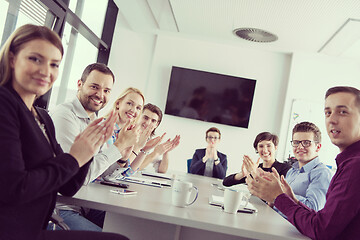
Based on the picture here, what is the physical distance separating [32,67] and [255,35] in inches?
168

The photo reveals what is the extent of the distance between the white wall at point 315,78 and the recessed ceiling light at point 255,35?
0.84 metres

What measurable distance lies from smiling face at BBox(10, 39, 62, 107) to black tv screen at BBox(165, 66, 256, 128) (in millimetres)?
4471

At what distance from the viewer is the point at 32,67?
40.7 inches

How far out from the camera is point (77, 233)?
3.83ft

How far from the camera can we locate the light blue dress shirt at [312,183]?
197 cm

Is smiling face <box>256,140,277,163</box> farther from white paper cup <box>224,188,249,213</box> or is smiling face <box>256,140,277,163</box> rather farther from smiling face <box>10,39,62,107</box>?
smiling face <box>10,39,62,107</box>

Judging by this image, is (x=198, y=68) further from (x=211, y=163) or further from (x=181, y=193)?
(x=181, y=193)

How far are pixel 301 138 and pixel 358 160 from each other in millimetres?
1299

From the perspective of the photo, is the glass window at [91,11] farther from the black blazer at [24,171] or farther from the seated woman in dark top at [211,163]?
the black blazer at [24,171]

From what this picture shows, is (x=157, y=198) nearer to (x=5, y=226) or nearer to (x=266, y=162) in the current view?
(x=5, y=226)

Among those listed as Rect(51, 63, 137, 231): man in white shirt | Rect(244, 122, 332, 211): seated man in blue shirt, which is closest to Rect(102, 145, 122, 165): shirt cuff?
Rect(51, 63, 137, 231): man in white shirt

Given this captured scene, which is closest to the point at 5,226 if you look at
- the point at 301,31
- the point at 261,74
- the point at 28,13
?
the point at 28,13

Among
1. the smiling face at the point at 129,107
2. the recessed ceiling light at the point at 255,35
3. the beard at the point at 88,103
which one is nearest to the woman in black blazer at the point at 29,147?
the beard at the point at 88,103

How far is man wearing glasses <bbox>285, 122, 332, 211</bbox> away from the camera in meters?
2.00
